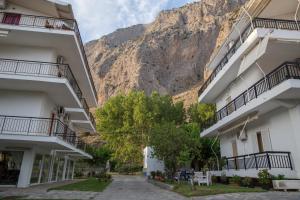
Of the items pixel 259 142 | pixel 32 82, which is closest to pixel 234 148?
pixel 259 142

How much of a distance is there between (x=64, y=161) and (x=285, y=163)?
67.8ft

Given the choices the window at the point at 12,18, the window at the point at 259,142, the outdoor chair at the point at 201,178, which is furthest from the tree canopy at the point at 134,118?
the window at the point at 12,18

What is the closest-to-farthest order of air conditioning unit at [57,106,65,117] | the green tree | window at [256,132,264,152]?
window at [256,132,264,152]
air conditioning unit at [57,106,65,117]
the green tree

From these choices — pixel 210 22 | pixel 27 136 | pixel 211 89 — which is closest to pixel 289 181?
pixel 211 89

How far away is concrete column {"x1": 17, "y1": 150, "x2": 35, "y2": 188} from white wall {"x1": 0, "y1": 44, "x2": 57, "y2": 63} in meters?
6.24

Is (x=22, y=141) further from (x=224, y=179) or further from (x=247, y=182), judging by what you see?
(x=224, y=179)

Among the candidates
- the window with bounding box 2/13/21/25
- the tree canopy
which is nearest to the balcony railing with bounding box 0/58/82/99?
the window with bounding box 2/13/21/25

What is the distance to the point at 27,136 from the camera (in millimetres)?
13453

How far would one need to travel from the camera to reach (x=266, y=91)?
12906 mm

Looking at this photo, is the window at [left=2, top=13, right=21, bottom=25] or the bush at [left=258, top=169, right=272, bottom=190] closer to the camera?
the bush at [left=258, top=169, right=272, bottom=190]

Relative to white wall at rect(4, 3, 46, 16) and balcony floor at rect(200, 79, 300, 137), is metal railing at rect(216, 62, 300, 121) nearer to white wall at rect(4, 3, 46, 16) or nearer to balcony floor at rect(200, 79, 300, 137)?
balcony floor at rect(200, 79, 300, 137)

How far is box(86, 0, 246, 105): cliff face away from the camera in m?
67.5

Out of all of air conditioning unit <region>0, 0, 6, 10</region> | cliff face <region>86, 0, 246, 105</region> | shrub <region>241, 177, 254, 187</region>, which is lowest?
shrub <region>241, 177, 254, 187</region>

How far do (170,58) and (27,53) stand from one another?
58.1 metres
